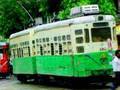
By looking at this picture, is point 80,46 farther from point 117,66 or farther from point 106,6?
point 106,6

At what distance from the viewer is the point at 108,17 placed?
83.8 feet

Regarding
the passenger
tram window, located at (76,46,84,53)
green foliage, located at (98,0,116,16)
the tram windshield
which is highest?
green foliage, located at (98,0,116,16)

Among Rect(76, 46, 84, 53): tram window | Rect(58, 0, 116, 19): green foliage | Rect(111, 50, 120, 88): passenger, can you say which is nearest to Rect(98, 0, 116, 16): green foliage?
Rect(58, 0, 116, 19): green foliage

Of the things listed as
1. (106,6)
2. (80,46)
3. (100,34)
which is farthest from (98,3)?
(80,46)

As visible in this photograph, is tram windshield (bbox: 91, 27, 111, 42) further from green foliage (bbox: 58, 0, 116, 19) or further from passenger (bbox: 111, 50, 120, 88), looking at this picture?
green foliage (bbox: 58, 0, 116, 19)

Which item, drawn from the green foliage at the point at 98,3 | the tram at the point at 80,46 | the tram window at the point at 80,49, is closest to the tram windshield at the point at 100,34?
the tram at the point at 80,46

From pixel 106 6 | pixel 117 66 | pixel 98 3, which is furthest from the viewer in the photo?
pixel 98 3

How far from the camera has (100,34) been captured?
24922mm

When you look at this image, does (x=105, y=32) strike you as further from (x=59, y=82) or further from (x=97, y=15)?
(x=59, y=82)

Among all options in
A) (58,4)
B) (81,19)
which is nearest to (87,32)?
(81,19)

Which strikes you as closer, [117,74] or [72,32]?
[117,74]

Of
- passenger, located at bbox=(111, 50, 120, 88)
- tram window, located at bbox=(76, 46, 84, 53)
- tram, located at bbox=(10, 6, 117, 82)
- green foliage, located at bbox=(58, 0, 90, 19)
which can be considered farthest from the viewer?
green foliage, located at bbox=(58, 0, 90, 19)

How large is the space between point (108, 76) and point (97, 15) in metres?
2.71

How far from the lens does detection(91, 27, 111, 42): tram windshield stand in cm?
2486
